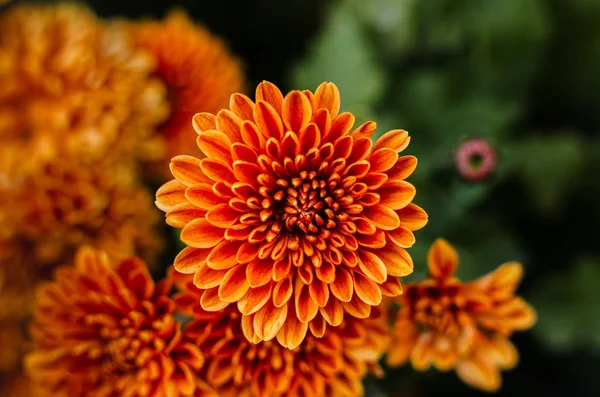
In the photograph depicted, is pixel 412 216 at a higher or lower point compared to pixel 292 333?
higher

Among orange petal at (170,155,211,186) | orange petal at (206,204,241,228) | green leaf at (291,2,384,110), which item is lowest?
orange petal at (206,204,241,228)

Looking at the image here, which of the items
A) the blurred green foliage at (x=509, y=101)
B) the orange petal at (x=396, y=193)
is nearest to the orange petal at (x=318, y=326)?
the orange petal at (x=396, y=193)

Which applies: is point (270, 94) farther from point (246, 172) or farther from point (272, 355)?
point (272, 355)

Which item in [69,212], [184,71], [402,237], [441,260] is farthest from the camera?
[184,71]

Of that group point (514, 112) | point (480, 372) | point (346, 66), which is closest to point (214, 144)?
point (480, 372)

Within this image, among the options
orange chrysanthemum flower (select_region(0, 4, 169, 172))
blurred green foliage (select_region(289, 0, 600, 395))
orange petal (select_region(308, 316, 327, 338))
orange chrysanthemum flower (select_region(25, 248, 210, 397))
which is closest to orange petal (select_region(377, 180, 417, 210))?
orange petal (select_region(308, 316, 327, 338))

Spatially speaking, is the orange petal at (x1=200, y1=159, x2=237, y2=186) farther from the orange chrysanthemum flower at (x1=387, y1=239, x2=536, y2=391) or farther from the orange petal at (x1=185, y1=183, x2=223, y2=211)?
the orange chrysanthemum flower at (x1=387, y1=239, x2=536, y2=391)
